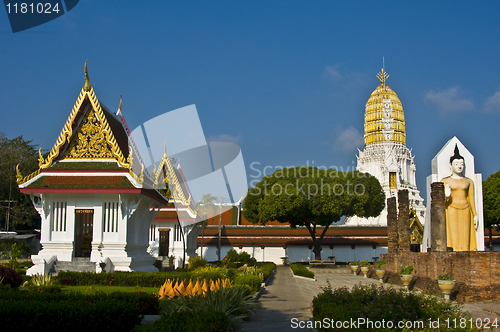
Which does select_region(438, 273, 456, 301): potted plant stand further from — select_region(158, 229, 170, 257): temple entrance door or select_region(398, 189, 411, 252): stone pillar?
select_region(158, 229, 170, 257): temple entrance door

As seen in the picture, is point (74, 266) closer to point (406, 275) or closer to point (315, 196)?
point (406, 275)

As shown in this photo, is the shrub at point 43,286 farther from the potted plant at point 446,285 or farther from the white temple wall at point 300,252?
the white temple wall at point 300,252

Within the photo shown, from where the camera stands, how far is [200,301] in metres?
9.54

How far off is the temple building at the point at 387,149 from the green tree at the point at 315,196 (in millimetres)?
23595

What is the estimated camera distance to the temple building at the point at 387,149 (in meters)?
69.2

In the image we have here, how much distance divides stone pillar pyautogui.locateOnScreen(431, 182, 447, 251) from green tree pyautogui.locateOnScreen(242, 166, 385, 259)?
2146 centimetres

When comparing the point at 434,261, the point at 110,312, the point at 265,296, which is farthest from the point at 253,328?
the point at 434,261

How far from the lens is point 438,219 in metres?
16.8

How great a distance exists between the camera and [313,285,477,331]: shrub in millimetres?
8172

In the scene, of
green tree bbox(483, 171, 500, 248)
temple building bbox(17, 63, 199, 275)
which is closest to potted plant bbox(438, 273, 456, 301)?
temple building bbox(17, 63, 199, 275)

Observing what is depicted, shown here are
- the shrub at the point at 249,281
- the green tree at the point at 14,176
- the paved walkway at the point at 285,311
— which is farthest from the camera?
the green tree at the point at 14,176

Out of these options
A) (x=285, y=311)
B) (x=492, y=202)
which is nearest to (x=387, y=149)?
(x=492, y=202)

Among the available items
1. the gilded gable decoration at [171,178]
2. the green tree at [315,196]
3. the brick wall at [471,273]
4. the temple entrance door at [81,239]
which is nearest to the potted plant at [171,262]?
the gilded gable decoration at [171,178]

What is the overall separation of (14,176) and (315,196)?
84.7 ft
